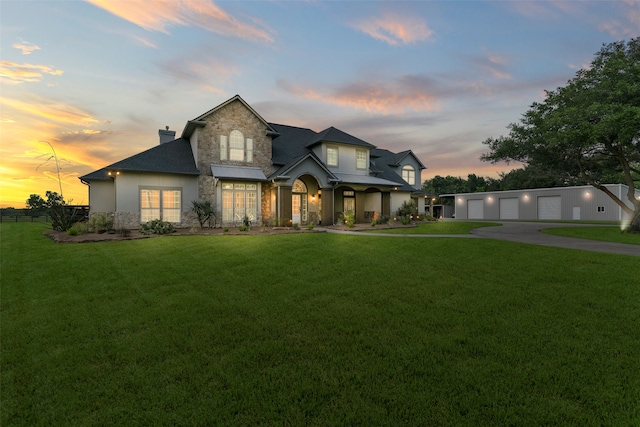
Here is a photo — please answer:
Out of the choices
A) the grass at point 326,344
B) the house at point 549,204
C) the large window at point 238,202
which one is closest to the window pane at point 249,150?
the large window at point 238,202

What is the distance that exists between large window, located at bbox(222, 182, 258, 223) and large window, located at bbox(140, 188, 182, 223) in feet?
9.67

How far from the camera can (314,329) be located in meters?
4.46

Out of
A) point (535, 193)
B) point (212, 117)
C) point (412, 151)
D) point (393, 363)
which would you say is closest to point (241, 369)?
point (393, 363)

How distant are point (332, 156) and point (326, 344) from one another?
21.2 meters

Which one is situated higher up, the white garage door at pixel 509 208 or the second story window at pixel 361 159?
the second story window at pixel 361 159

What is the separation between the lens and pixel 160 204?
18.7 meters

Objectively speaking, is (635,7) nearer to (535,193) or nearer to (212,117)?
(212,117)

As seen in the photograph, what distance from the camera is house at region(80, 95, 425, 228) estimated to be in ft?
60.3

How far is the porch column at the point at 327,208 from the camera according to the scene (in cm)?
2142

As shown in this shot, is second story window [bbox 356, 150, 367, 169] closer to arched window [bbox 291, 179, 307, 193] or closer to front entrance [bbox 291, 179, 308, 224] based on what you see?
arched window [bbox 291, 179, 307, 193]

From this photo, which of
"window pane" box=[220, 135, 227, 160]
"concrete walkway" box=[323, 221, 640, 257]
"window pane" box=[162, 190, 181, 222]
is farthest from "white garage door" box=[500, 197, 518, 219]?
"window pane" box=[162, 190, 181, 222]

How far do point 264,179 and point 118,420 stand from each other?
1754 cm

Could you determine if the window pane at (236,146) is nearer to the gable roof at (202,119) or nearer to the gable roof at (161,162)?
the gable roof at (202,119)

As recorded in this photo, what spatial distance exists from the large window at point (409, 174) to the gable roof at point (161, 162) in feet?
71.0
